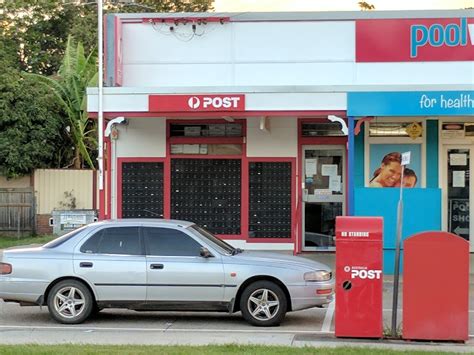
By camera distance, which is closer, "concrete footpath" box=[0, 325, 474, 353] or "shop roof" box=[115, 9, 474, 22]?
"concrete footpath" box=[0, 325, 474, 353]

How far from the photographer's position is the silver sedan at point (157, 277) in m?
9.99

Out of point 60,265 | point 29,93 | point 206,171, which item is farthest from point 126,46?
point 60,265

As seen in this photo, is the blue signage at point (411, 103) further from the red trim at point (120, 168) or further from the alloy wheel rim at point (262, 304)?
the alloy wheel rim at point (262, 304)

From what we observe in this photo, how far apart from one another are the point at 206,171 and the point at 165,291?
Result: 8.19 metres

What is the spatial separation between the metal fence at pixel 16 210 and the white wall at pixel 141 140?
19.9 ft

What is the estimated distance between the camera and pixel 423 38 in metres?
17.2

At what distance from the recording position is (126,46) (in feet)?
58.6

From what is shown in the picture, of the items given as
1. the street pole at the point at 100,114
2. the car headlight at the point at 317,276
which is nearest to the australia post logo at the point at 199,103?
the street pole at the point at 100,114

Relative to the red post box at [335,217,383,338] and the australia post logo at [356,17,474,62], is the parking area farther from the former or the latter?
the australia post logo at [356,17,474,62]

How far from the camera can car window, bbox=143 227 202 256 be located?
1026cm

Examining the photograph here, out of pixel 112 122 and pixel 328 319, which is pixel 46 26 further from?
pixel 328 319

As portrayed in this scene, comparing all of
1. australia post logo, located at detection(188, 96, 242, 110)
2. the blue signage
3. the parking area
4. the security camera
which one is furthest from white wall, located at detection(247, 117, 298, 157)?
the parking area

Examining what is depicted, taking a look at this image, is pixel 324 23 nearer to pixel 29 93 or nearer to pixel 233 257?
pixel 233 257

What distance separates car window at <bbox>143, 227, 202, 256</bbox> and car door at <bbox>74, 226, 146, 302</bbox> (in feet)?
0.51
